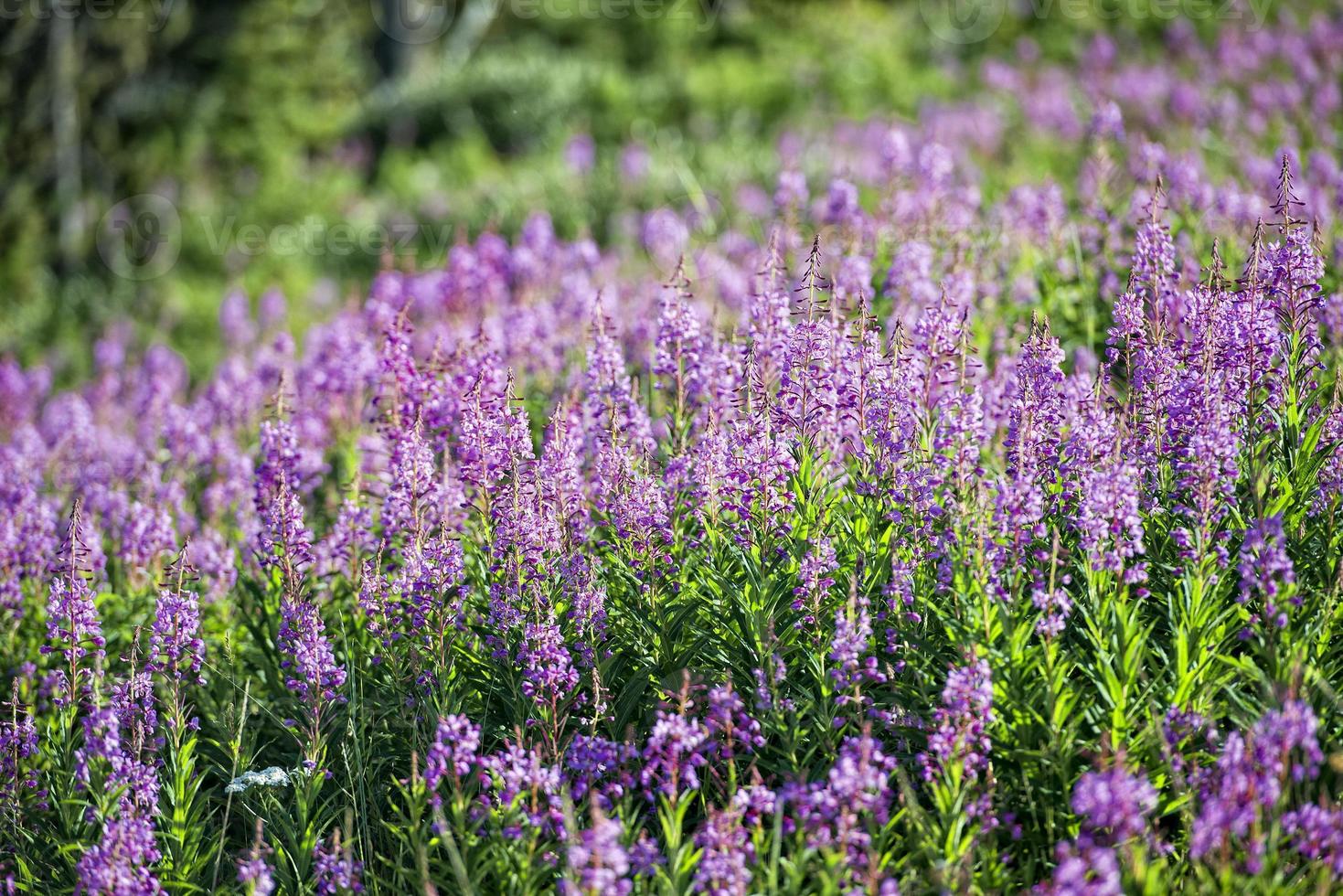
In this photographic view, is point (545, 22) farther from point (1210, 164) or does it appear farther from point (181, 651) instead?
point (181, 651)

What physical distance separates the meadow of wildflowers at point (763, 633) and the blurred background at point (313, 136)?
6346 millimetres

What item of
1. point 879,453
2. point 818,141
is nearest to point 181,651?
point 879,453

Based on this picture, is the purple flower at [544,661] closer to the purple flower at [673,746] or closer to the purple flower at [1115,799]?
the purple flower at [673,746]

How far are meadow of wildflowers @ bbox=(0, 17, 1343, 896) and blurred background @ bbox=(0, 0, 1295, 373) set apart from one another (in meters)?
6.35

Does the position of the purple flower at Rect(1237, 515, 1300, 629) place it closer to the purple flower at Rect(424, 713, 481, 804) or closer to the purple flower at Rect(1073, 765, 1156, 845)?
the purple flower at Rect(1073, 765, 1156, 845)

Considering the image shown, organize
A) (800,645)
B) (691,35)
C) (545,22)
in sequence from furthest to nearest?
1. (545,22)
2. (691,35)
3. (800,645)

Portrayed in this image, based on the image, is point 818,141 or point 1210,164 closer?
point 1210,164

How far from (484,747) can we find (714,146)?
10043 millimetres

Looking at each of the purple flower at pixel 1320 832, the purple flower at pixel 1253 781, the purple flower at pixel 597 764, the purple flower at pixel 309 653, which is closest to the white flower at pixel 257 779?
the purple flower at pixel 309 653

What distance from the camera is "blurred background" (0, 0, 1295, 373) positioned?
1308 centimetres

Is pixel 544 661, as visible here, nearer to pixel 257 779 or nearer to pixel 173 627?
pixel 257 779

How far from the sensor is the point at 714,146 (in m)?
13.3

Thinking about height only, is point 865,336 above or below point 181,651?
above

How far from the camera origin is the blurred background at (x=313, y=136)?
42.9ft
